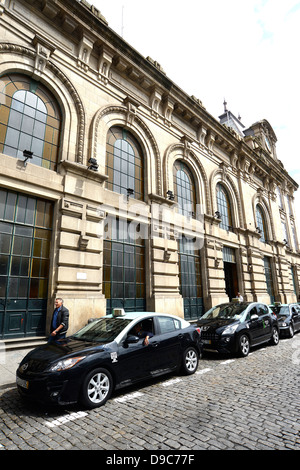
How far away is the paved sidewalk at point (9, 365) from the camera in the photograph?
6011 mm

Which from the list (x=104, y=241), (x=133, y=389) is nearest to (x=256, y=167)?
(x=104, y=241)

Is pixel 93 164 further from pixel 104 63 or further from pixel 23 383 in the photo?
pixel 23 383

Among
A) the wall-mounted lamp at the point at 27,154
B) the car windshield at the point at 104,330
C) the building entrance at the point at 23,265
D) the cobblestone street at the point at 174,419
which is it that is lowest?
the cobblestone street at the point at 174,419

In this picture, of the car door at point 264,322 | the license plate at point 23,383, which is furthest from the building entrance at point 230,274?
the license plate at point 23,383

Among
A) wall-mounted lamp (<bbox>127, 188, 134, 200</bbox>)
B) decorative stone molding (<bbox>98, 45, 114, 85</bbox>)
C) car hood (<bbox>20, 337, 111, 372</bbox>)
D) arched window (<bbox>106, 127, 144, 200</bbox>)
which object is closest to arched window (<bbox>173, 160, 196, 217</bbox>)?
arched window (<bbox>106, 127, 144, 200</bbox>)

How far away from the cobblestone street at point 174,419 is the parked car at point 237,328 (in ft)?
6.73

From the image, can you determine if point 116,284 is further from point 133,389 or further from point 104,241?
point 133,389

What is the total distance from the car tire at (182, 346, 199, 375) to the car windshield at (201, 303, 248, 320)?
2.98 meters

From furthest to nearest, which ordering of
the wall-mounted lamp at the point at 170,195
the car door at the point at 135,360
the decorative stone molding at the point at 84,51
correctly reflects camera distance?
the wall-mounted lamp at the point at 170,195
the decorative stone molding at the point at 84,51
the car door at the point at 135,360

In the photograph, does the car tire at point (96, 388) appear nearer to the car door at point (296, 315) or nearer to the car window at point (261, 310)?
the car window at point (261, 310)

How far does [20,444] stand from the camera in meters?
3.54

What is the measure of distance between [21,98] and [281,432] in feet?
39.6

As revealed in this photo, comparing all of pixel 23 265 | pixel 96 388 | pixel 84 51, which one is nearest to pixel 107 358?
pixel 96 388

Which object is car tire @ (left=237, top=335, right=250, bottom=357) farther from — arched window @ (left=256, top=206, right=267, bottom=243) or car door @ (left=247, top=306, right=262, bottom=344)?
arched window @ (left=256, top=206, right=267, bottom=243)
